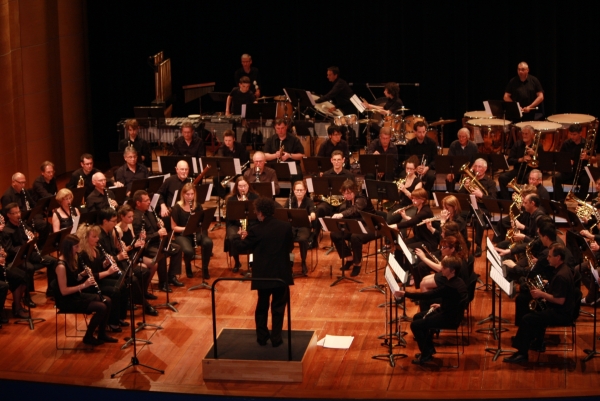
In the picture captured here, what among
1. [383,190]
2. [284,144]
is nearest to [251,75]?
[284,144]

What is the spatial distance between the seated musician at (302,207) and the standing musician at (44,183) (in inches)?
127

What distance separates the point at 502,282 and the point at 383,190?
10.3 ft

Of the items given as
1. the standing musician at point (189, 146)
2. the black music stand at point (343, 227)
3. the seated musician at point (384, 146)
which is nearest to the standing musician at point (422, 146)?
the seated musician at point (384, 146)

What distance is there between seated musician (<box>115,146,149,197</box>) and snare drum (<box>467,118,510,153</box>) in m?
4.93

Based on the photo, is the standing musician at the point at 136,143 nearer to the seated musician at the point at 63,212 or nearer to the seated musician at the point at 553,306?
the seated musician at the point at 63,212

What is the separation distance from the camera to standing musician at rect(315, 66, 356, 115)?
47.9ft

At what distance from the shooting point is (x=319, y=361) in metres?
8.35

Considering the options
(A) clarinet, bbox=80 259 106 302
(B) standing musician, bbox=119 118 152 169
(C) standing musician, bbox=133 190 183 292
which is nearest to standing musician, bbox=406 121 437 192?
(B) standing musician, bbox=119 118 152 169

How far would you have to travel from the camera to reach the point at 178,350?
8648 mm

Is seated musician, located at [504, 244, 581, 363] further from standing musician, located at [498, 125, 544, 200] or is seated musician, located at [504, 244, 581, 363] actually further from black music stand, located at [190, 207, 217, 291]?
standing musician, located at [498, 125, 544, 200]

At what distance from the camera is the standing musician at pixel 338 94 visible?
47.9 ft

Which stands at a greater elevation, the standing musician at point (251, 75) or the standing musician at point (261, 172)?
the standing musician at point (251, 75)

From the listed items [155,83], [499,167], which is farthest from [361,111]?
[155,83]

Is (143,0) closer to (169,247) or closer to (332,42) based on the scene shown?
(332,42)
